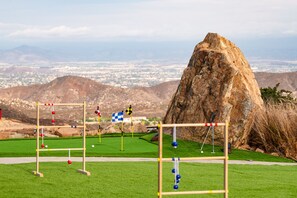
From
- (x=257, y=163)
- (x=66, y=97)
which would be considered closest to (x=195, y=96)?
(x=257, y=163)

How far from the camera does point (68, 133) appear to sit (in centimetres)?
3322

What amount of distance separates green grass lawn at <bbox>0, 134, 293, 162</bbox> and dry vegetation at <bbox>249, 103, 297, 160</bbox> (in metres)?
1.91

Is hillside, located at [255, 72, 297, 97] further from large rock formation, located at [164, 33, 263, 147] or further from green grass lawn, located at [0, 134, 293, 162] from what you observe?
green grass lawn, located at [0, 134, 293, 162]

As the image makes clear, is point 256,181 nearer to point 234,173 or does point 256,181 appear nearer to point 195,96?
point 234,173

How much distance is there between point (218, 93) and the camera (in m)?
26.5

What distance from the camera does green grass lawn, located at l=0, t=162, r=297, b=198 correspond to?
14.7 m

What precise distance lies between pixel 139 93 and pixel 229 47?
6114 centimetres

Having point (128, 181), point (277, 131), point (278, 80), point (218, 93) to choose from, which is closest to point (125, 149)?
point (218, 93)

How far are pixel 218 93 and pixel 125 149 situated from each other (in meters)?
4.50

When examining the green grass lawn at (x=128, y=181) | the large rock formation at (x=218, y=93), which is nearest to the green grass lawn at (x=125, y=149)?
the large rock formation at (x=218, y=93)

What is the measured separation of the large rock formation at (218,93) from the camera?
26.3m

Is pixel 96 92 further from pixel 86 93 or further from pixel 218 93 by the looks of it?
pixel 218 93

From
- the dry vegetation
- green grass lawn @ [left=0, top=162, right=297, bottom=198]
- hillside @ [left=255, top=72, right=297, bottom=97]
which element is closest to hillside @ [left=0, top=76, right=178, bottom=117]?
hillside @ [left=255, top=72, right=297, bottom=97]

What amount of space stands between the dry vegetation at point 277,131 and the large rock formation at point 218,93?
0.46 m
